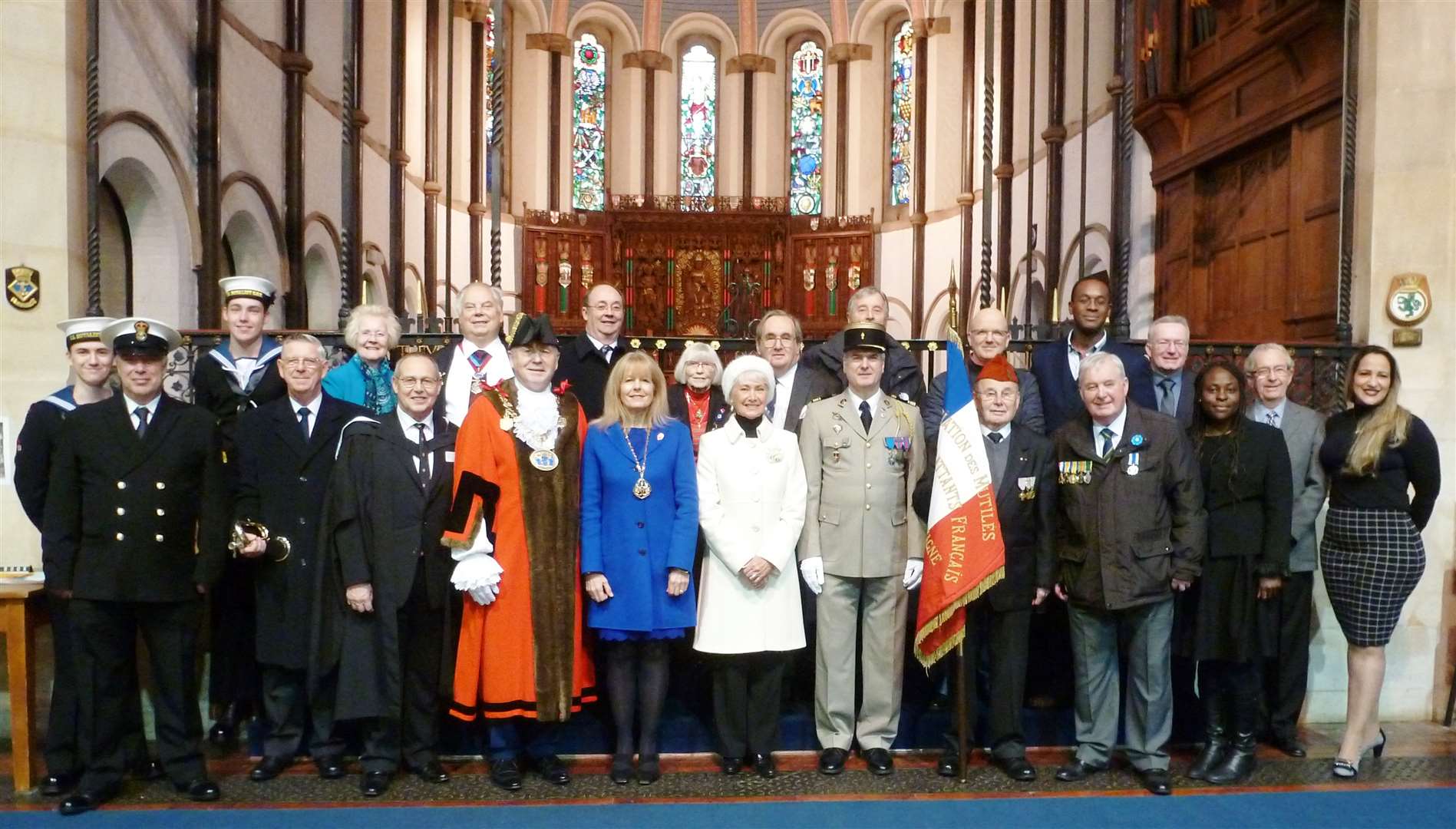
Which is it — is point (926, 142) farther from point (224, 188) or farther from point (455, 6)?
point (224, 188)

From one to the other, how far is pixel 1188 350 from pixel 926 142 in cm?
1180

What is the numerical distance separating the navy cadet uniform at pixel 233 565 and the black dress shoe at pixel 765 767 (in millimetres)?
2018

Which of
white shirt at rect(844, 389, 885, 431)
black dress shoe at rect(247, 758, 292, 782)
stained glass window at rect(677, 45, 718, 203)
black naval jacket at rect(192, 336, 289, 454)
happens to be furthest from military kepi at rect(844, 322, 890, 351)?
stained glass window at rect(677, 45, 718, 203)

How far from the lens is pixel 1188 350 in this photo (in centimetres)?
536

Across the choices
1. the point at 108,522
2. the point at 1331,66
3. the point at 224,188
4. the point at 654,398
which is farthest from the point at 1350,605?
the point at 224,188

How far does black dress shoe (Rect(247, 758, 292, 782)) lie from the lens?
13.8 ft

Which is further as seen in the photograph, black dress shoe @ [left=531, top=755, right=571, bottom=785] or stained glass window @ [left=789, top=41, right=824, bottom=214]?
stained glass window @ [left=789, top=41, right=824, bottom=214]

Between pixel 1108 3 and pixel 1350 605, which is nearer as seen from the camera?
pixel 1350 605

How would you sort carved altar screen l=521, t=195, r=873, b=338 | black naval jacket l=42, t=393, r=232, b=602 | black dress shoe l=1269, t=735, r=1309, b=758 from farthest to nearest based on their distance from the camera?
carved altar screen l=521, t=195, r=873, b=338, black dress shoe l=1269, t=735, r=1309, b=758, black naval jacket l=42, t=393, r=232, b=602

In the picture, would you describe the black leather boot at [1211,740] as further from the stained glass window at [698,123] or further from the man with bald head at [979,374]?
the stained glass window at [698,123]

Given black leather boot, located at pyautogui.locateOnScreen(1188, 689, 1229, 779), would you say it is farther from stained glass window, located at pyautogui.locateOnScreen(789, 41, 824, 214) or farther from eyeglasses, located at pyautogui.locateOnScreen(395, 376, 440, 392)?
stained glass window, located at pyautogui.locateOnScreen(789, 41, 824, 214)

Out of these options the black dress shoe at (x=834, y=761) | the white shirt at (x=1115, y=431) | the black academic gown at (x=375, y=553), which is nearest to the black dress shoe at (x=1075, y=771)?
the black dress shoe at (x=834, y=761)

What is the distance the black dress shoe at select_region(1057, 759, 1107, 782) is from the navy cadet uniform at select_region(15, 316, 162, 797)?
3400mm

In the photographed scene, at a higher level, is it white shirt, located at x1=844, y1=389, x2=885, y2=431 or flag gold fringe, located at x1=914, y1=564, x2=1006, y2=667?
white shirt, located at x1=844, y1=389, x2=885, y2=431
